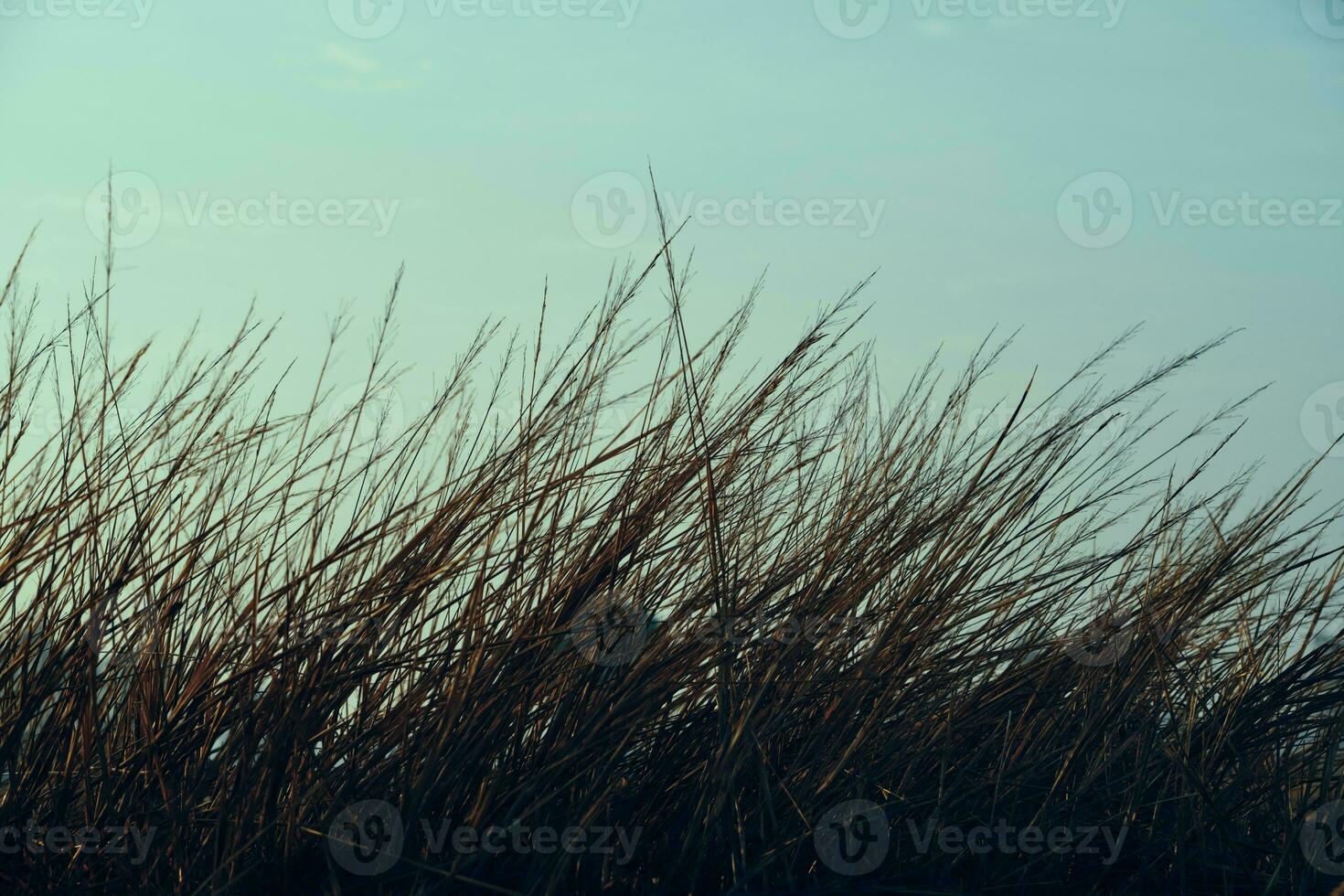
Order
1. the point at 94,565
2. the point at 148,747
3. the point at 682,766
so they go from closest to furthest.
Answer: the point at 148,747
the point at 94,565
the point at 682,766

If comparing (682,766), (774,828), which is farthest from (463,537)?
(774,828)

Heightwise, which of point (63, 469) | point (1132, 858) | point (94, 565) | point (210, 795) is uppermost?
point (63, 469)

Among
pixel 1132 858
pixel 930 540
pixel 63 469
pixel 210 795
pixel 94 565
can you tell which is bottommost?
pixel 210 795

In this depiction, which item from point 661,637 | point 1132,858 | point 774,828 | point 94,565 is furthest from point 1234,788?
point 94,565

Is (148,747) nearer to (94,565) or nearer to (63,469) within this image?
(94,565)

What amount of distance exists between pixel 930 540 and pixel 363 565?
35.3 inches

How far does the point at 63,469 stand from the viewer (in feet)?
5.05

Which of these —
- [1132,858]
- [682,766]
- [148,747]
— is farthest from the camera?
[1132,858]

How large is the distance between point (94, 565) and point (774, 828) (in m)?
0.98

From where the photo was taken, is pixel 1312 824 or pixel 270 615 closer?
pixel 270 615

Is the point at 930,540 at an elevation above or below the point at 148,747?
above

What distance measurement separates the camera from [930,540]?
1775 mm

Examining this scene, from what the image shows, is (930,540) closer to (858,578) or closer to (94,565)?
(858,578)

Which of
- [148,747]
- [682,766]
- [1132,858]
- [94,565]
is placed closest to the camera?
[148,747]
